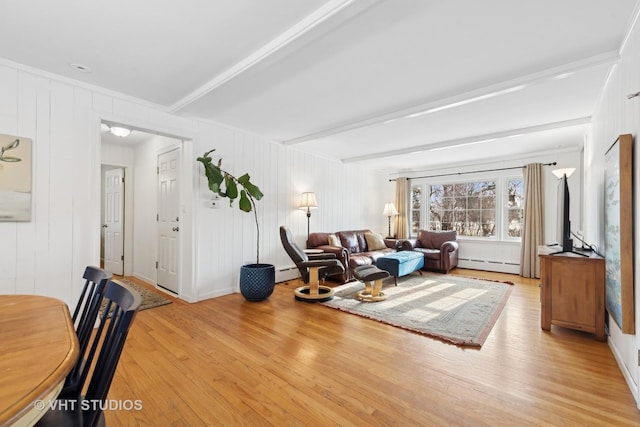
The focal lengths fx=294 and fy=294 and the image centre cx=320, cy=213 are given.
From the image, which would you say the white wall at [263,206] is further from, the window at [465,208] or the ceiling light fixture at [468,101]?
the ceiling light fixture at [468,101]

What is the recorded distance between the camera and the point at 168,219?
4.30 m

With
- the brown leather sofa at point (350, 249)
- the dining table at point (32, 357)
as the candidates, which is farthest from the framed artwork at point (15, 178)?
the brown leather sofa at point (350, 249)

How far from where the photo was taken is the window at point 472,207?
585 cm

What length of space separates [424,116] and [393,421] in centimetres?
321

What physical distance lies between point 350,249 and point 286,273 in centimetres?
132

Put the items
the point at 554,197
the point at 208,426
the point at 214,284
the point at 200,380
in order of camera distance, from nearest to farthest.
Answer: the point at 208,426 < the point at 200,380 < the point at 214,284 < the point at 554,197

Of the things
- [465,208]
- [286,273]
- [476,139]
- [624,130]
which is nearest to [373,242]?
[286,273]

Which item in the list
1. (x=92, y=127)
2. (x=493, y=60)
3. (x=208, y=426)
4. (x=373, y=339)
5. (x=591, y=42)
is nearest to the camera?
(x=208, y=426)

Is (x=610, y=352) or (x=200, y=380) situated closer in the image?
(x=200, y=380)

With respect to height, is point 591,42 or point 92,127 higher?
point 591,42

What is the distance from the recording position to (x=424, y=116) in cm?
363

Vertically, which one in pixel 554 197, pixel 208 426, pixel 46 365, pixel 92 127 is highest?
pixel 92 127

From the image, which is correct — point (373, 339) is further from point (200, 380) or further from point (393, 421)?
point (200, 380)

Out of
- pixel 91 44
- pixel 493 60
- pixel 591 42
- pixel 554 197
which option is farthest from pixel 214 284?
pixel 554 197
